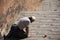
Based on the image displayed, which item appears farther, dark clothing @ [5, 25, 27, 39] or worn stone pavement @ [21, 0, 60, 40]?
worn stone pavement @ [21, 0, 60, 40]

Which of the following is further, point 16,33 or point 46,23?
point 46,23

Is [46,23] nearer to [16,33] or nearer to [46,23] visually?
[46,23]

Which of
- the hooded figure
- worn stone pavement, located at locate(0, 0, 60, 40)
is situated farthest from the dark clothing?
worn stone pavement, located at locate(0, 0, 60, 40)

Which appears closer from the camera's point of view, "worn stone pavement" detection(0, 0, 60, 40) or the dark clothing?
the dark clothing

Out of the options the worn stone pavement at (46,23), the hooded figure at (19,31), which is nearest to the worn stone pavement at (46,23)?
the worn stone pavement at (46,23)

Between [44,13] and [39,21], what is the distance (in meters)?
0.79

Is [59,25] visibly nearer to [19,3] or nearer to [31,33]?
[31,33]

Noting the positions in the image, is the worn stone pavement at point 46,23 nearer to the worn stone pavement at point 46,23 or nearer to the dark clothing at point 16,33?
the worn stone pavement at point 46,23

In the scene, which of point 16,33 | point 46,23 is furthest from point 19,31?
point 46,23

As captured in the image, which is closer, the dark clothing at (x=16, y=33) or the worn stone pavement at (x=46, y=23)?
the dark clothing at (x=16, y=33)

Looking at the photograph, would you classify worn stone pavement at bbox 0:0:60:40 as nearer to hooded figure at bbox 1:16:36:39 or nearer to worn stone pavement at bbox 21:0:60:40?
worn stone pavement at bbox 21:0:60:40

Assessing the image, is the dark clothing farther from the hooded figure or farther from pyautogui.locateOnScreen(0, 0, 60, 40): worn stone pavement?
pyautogui.locateOnScreen(0, 0, 60, 40): worn stone pavement

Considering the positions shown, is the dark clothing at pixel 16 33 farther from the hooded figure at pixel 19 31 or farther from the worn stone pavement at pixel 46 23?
the worn stone pavement at pixel 46 23

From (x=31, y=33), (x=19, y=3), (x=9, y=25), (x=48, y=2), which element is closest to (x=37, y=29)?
(x=31, y=33)
